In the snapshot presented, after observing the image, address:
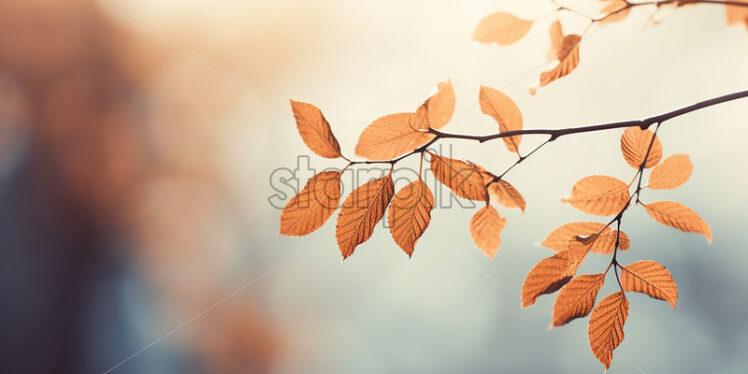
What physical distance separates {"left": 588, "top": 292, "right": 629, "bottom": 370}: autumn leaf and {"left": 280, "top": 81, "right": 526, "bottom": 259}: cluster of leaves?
0.51 feet

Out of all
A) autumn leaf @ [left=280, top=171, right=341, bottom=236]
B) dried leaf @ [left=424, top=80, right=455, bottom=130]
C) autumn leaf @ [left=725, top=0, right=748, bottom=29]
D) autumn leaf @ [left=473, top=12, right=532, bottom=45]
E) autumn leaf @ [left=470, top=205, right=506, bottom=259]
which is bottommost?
autumn leaf @ [left=470, top=205, right=506, bottom=259]

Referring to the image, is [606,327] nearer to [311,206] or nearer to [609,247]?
[609,247]

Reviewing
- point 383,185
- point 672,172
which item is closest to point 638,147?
point 672,172

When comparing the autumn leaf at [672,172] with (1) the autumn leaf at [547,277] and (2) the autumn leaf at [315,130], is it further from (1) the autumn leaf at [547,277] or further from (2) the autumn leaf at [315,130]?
(2) the autumn leaf at [315,130]

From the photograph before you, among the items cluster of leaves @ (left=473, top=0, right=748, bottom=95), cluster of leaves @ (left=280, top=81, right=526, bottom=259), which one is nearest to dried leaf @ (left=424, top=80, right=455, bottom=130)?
cluster of leaves @ (left=280, top=81, right=526, bottom=259)

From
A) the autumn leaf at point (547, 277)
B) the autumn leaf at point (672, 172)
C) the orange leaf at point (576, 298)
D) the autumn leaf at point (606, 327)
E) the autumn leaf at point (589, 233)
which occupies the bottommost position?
the autumn leaf at point (606, 327)

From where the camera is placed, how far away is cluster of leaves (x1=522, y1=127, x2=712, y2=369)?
1.16 feet

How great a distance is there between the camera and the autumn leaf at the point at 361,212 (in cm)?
31

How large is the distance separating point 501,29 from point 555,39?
51 millimetres

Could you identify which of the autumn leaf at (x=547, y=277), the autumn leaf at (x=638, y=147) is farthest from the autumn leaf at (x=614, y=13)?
the autumn leaf at (x=547, y=277)

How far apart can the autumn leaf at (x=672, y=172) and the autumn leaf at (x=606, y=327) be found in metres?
0.14

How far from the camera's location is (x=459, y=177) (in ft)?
1.04

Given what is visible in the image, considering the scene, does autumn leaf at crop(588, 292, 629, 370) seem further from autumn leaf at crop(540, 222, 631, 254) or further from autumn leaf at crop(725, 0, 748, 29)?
autumn leaf at crop(725, 0, 748, 29)

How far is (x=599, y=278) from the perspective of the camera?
0.37 m
